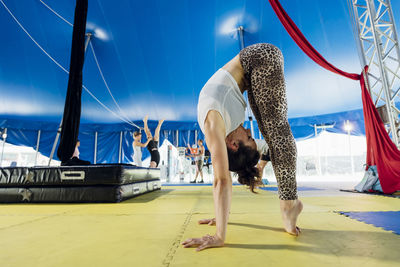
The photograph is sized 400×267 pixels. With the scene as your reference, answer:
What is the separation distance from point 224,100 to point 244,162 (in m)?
0.43

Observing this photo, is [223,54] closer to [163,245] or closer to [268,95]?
[268,95]

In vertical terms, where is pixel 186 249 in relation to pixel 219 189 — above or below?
below

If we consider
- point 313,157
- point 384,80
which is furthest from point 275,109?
point 313,157

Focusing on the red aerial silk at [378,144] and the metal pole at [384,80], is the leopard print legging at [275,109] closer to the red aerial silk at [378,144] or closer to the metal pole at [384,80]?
the red aerial silk at [378,144]

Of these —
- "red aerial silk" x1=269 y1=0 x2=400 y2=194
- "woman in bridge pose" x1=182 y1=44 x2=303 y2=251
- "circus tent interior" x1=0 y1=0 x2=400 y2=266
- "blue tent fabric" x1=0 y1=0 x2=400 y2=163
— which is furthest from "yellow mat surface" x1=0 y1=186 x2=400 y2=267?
"blue tent fabric" x1=0 y1=0 x2=400 y2=163

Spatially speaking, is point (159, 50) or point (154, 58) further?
point (154, 58)

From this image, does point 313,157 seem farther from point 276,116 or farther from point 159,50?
point 276,116

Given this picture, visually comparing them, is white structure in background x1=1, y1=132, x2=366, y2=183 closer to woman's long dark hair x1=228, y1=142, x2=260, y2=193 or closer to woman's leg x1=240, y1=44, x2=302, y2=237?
woman's long dark hair x1=228, y1=142, x2=260, y2=193

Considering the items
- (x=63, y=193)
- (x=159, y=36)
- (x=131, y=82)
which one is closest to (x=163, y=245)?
(x=63, y=193)

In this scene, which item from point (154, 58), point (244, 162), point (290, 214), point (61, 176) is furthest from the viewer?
point (154, 58)

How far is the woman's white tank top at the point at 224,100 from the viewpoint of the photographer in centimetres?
92

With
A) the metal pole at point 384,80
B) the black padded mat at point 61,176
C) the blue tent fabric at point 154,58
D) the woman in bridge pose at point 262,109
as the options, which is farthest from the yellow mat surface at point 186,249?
the blue tent fabric at point 154,58

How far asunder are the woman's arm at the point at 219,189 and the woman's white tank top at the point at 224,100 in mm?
91

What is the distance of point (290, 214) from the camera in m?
0.95
